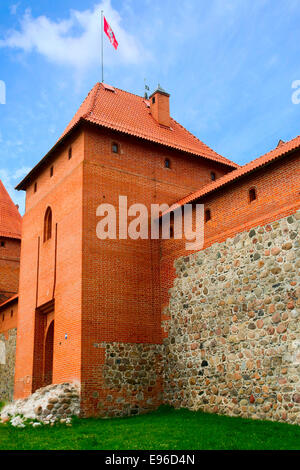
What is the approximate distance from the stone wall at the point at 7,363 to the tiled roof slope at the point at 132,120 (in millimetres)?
8744

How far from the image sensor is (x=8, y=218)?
81.2ft

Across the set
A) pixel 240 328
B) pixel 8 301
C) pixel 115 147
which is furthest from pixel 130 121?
pixel 8 301

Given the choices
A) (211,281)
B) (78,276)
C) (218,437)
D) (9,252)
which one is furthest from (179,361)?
(9,252)

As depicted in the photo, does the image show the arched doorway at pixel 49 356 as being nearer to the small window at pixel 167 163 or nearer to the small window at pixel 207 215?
the small window at pixel 207 215

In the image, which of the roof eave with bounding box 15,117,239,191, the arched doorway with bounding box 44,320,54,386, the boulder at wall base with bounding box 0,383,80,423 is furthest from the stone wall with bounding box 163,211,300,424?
the roof eave with bounding box 15,117,239,191

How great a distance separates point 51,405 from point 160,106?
992cm

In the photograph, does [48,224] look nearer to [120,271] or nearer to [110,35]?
[120,271]

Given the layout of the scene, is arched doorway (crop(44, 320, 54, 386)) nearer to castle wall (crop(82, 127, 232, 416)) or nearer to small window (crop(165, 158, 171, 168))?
castle wall (crop(82, 127, 232, 416))

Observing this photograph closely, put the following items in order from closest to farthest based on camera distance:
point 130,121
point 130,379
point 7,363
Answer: point 130,379
point 130,121
point 7,363

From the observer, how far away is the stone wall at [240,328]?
9.52 metres

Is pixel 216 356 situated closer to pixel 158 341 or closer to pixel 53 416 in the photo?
pixel 158 341

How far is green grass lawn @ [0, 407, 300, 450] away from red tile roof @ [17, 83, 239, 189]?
7.60 metres

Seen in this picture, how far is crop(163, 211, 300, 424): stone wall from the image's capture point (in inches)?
375

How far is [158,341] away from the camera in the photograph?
42.6ft
